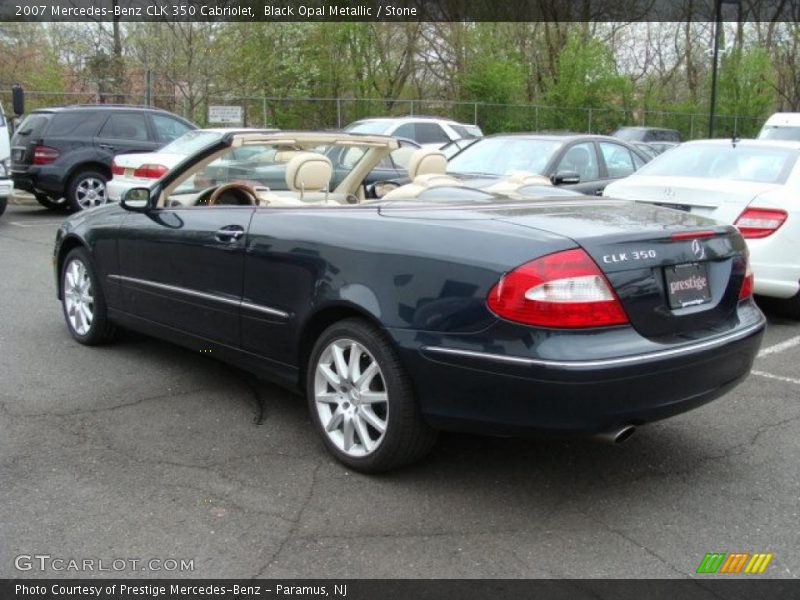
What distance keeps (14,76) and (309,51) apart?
10.9 m

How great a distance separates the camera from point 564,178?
8.94 meters

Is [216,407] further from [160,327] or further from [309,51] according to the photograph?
[309,51]

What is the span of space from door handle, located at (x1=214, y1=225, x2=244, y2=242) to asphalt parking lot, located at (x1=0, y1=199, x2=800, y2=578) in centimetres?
94

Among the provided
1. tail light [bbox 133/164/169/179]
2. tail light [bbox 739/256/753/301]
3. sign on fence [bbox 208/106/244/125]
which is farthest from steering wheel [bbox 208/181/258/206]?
sign on fence [bbox 208/106/244/125]

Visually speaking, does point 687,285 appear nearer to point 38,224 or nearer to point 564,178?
point 564,178

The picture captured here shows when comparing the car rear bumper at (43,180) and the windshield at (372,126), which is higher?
the windshield at (372,126)

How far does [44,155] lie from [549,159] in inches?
319

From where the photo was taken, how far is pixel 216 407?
4699 millimetres

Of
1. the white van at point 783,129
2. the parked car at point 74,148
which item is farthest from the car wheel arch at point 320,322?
the white van at point 783,129

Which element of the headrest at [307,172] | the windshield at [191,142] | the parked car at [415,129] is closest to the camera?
the headrest at [307,172]

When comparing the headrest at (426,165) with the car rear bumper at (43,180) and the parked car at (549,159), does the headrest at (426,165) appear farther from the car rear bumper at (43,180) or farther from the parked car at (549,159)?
the car rear bumper at (43,180)

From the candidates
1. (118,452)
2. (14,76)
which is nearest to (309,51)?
(14,76)

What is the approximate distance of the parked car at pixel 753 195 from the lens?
657 centimetres
